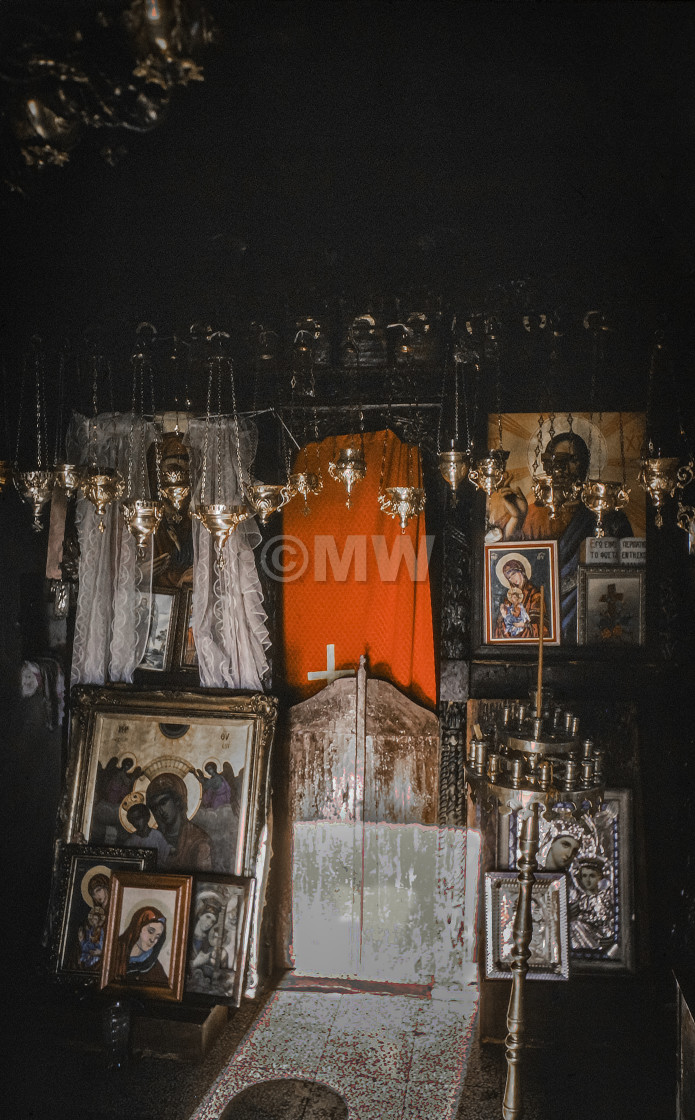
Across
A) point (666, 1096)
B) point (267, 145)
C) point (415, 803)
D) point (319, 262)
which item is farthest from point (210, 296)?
point (666, 1096)

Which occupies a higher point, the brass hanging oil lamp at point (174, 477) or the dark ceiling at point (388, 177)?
the dark ceiling at point (388, 177)

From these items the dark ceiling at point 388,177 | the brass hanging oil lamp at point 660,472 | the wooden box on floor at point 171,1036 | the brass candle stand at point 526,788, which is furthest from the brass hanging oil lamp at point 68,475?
the brass hanging oil lamp at point 660,472

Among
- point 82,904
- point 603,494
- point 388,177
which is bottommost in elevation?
point 82,904

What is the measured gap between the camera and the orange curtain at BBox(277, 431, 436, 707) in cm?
532

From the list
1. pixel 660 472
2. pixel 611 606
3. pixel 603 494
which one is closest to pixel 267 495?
pixel 603 494

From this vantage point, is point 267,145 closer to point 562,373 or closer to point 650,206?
point 650,206

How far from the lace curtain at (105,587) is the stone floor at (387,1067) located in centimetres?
202

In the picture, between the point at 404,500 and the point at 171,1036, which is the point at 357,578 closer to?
the point at 404,500

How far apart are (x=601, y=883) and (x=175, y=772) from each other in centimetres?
273

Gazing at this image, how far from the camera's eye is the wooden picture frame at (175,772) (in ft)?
16.9

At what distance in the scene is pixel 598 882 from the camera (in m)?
4.77

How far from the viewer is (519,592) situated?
201 inches

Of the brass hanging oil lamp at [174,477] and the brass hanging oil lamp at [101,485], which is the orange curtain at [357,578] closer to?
the brass hanging oil lamp at [174,477]

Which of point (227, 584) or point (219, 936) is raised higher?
point (227, 584)
